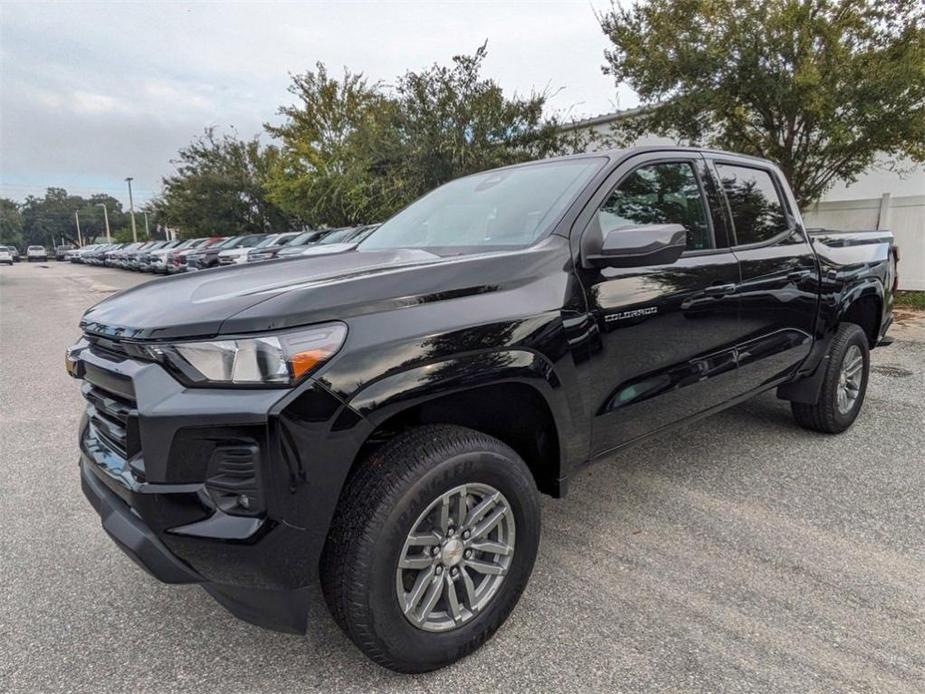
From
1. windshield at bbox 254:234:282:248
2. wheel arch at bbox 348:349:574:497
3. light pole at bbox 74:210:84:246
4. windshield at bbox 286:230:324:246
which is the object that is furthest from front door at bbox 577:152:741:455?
light pole at bbox 74:210:84:246

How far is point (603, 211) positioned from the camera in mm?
2578

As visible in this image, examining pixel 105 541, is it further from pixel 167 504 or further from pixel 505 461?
pixel 505 461

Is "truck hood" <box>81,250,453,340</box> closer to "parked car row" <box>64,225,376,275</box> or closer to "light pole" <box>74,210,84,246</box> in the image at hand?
"parked car row" <box>64,225,376,275</box>

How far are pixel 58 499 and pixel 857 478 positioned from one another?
15.0 ft

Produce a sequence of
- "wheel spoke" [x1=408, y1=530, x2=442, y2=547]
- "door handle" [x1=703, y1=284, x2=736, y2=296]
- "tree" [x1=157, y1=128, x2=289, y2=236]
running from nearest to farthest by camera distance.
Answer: "wheel spoke" [x1=408, y1=530, x2=442, y2=547], "door handle" [x1=703, y1=284, x2=736, y2=296], "tree" [x1=157, y1=128, x2=289, y2=236]

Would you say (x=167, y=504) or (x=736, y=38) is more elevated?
(x=736, y=38)

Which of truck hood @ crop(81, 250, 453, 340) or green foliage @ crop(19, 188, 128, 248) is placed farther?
green foliage @ crop(19, 188, 128, 248)

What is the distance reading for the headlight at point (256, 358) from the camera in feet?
5.49

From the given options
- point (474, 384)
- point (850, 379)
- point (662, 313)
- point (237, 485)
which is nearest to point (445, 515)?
point (474, 384)

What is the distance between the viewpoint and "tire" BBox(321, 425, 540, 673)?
1.79 metres

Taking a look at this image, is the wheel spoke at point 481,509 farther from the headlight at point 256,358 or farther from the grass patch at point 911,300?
the grass patch at point 911,300

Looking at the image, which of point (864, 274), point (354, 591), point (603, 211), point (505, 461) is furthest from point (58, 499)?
point (864, 274)

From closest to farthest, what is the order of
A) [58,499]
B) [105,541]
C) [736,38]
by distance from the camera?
[105,541] → [58,499] → [736,38]

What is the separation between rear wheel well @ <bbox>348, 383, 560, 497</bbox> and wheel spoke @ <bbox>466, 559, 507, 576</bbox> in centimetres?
43
